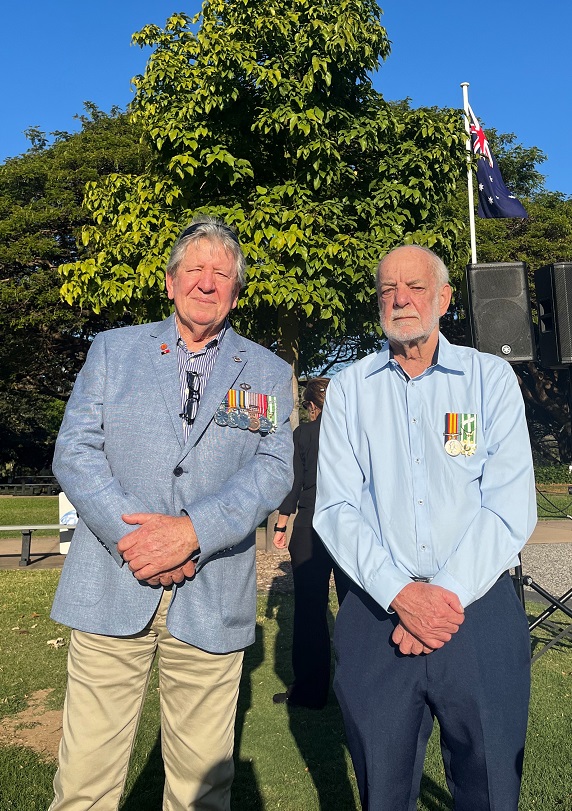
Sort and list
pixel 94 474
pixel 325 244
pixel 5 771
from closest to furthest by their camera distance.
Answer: pixel 94 474, pixel 5 771, pixel 325 244

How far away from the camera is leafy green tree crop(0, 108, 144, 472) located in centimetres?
2028

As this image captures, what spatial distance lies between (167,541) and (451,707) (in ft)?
3.20

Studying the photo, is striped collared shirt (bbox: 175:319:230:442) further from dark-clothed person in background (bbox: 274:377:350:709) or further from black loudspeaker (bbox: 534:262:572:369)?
black loudspeaker (bbox: 534:262:572:369)

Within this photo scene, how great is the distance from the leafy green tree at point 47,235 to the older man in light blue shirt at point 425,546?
17.8m

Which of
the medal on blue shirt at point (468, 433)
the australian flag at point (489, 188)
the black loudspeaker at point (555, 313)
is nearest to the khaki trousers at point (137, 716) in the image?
the medal on blue shirt at point (468, 433)

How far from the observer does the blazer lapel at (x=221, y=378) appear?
8.36 feet

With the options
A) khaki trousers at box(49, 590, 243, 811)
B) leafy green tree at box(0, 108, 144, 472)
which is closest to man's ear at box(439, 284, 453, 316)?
khaki trousers at box(49, 590, 243, 811)

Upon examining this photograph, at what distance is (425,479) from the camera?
7.62ft

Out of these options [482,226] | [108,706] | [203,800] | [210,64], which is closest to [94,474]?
[108,706]

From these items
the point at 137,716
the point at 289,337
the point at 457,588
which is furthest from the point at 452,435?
the point at 289,337

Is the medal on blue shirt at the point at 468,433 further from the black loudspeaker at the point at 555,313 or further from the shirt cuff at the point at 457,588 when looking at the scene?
the black loudspeaker at the point at 555,313

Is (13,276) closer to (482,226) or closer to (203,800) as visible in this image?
(482,226)

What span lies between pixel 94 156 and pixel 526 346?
59.6 ft

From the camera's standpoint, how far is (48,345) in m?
22.7
